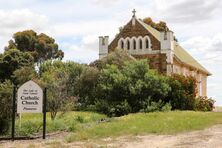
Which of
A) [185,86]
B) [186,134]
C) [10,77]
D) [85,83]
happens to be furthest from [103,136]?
[10,77]

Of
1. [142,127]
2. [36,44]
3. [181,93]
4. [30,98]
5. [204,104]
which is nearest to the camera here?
[30,98]

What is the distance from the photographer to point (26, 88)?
720 inches

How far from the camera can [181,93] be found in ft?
125

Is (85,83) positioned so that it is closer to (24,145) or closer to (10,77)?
(10,77)

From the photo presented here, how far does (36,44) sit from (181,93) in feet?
126

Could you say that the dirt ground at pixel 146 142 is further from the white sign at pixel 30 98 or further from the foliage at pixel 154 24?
the foliage at pixel 154 24

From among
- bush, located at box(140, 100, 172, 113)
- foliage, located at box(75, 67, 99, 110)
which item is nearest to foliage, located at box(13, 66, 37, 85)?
foliage, located at box(75, 67, 99, 110)

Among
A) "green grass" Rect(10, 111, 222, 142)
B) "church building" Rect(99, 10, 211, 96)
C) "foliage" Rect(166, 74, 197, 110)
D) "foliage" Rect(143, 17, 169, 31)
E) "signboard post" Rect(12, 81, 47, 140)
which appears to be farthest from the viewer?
"foliage" Rect(143, 17, 169, 31)

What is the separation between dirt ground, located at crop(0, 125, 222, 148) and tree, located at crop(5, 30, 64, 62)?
5260 cm

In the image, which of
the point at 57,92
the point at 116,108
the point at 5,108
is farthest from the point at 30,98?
the point at 116,108

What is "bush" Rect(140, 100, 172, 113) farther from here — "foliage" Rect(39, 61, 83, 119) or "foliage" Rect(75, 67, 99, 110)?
"foliage" Rect(75, 67, 99, 110)

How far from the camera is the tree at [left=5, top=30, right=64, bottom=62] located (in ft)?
234

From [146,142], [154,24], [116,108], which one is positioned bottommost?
[146,142]

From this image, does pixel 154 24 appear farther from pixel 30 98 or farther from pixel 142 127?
pixel 30 98
